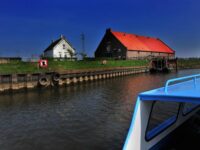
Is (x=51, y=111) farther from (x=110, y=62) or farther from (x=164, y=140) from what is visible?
(x=110, y=62)

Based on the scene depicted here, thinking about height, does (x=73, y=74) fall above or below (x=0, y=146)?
above

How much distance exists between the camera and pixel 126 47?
50.2 m

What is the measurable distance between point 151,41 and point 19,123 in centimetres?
6055

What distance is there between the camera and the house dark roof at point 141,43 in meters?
53.0

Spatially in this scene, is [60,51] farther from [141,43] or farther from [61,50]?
[141,43]

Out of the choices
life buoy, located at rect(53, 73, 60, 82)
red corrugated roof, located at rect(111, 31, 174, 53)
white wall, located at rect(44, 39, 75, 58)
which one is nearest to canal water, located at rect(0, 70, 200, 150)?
life buoy, located at rect(53, 73, 60, 82)

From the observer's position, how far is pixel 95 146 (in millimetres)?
7113

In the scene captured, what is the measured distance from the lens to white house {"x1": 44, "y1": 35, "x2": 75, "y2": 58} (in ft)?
163

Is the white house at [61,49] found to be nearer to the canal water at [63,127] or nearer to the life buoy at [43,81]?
the life buoy at [43,81]

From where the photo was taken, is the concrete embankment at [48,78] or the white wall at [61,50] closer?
the concrete embankment at [48,78]

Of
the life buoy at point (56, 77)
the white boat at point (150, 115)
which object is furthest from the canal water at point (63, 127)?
the life buoy at point (56, 77)

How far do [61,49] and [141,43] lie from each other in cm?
2385

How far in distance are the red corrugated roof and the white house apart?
1280 cm

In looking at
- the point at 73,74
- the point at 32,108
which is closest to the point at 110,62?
the point at 73,74
